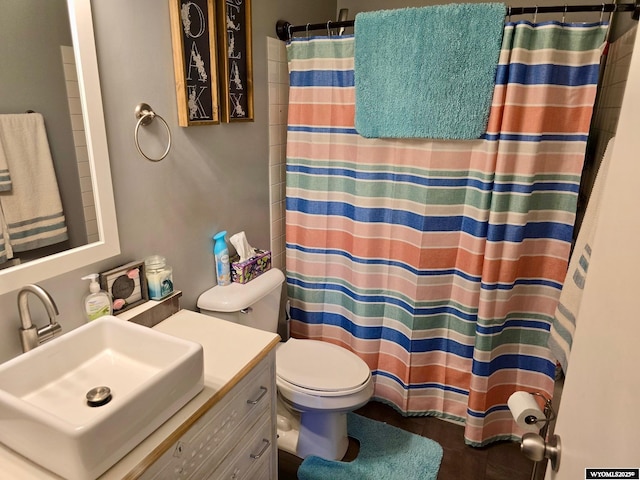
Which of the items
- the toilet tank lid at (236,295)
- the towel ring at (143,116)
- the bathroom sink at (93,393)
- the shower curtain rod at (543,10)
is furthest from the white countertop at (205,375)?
the shower curtain rod at (543,10)

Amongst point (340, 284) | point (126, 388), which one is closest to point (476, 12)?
point (340, 284)

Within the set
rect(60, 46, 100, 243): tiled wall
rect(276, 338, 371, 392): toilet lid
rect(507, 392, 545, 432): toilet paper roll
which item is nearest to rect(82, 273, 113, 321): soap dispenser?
rect(60, 46, 100, 243): tiled wall

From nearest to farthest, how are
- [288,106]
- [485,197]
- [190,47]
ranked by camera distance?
1. [190,47]
2. [485,197]
3. [288,106]

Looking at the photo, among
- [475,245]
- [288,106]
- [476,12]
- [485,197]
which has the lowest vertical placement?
[475,245]

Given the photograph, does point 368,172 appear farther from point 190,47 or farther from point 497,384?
point 497,384

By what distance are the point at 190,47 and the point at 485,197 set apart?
1.27 m

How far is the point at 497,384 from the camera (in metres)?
2.03

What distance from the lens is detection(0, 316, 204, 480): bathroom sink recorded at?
868mm

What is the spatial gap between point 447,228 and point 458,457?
1.03 metres

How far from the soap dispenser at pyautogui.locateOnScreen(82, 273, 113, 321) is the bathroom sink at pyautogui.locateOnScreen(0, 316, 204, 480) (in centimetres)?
11

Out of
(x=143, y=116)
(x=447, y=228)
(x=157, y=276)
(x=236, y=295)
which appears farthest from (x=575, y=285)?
(x=143, y=116)

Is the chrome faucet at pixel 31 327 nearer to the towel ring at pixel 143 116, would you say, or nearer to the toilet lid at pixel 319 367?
the towel ring at pixel 143 116

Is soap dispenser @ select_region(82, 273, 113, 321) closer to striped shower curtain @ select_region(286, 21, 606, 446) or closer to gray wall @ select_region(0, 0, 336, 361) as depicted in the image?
gray wall @ select_region(0, 0, 336, 361)

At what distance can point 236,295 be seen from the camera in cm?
182
